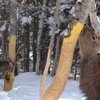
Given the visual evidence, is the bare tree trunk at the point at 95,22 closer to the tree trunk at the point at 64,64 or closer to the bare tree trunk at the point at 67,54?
the bare tree trunk at the point at 67,54

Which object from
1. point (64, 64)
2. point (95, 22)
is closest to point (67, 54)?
point (64, 64)

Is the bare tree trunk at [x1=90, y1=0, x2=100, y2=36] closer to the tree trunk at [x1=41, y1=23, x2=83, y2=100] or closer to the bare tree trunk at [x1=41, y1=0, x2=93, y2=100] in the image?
the bare tree trunk at [x1=41, y1=0, x2=93, y2=100]

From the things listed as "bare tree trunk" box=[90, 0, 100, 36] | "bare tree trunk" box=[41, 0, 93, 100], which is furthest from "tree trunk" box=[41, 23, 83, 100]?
"bare tree trunk" box=[90, 0, 100, 36]

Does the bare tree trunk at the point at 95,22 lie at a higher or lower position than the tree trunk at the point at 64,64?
higher

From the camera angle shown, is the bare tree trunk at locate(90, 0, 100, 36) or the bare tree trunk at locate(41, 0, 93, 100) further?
the bare tree trunk at locate(41, 0, 93, 100)

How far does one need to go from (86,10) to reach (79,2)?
0.34 ft

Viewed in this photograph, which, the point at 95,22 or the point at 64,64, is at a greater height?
the point at 95,22

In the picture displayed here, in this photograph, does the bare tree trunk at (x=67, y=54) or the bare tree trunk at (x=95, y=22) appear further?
the bare tree trunk at (x=67, y=54)

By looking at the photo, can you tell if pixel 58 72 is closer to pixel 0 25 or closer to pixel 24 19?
pixel 24 19

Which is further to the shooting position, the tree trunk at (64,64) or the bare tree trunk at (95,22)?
the tree trunk at (64,64)

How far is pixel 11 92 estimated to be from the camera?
8078mm

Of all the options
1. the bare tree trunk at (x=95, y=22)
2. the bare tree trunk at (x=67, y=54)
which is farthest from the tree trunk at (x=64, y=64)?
the bare tree trunk at (x=95, y=22)

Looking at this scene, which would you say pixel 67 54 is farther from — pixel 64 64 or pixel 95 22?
pixel 95 22

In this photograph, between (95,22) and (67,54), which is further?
(67,54)
